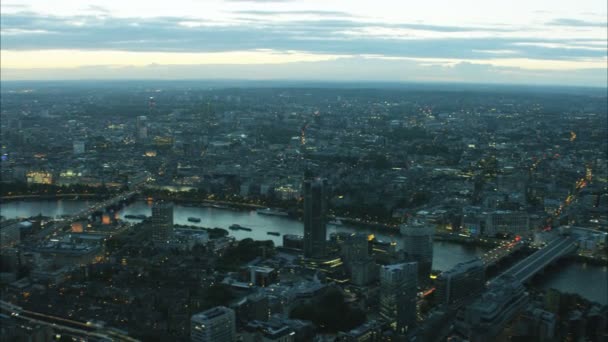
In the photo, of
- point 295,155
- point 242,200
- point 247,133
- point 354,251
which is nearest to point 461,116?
point 247,133

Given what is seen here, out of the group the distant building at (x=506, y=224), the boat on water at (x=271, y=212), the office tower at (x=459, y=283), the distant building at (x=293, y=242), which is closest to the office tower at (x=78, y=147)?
the boat on water at (x=271, y=212)

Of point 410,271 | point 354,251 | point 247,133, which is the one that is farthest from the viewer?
point 247,133

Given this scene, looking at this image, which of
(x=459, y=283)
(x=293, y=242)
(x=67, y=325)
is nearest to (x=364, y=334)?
(x=459, y=283)

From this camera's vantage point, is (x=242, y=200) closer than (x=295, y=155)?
Yes

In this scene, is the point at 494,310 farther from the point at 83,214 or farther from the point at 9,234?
the point at 83,214

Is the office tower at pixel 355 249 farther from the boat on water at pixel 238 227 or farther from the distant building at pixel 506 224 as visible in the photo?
the distant building at pixel 506 224

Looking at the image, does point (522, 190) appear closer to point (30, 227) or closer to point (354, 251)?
point (354, 251)

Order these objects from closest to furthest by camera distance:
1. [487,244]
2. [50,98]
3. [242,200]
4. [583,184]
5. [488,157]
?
[487,244]
[242,200]
[583,184]
[488,157]
[50,98]
